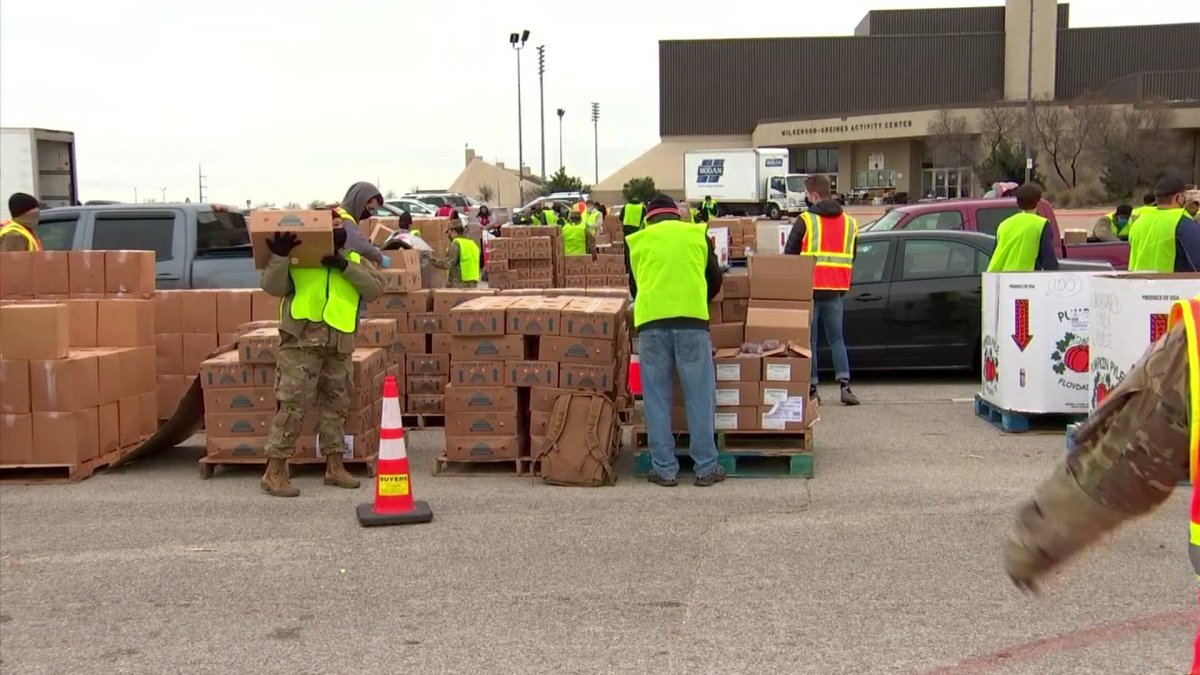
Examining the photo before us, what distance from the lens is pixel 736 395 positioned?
762cm

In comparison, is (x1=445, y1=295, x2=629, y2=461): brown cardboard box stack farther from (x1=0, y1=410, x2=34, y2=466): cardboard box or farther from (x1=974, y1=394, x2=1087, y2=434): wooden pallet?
(x1=974, y1=394, x2=1087, y2=434): wooden pallet

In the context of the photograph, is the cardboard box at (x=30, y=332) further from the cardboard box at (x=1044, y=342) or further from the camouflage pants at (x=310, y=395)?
the cardboard box at (x=1044, y=342)

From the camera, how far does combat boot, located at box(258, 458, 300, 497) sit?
23.8 feet

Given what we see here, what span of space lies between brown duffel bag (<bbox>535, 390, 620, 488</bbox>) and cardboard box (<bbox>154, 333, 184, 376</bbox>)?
3542mm

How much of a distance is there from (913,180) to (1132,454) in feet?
226

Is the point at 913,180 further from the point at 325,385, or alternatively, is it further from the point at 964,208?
the point at 325,385

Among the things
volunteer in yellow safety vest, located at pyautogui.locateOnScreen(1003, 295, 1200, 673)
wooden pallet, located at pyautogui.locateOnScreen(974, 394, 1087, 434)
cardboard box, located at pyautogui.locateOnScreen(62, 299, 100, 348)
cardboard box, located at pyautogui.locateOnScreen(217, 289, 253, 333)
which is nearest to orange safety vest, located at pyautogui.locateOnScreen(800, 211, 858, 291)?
wooden pallet, located at pyautogui.locateOnScreen(974, 394, 1087, 434)

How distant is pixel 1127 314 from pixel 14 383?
7514 millimetres

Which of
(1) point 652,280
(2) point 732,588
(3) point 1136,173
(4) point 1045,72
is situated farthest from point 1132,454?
(4) point 1045,72

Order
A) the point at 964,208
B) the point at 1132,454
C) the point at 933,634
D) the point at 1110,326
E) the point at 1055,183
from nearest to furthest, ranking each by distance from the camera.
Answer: the point at 1132,454 → the point at 933,634 → the point at 1110,326 → the point at 964,208 → the point at 1055,183

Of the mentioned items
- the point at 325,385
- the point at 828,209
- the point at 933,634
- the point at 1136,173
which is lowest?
the point at 933,634

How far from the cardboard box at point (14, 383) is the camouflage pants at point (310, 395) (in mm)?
1802

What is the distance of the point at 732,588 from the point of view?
5.38m

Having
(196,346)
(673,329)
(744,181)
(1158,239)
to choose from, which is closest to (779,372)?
(673,329)
